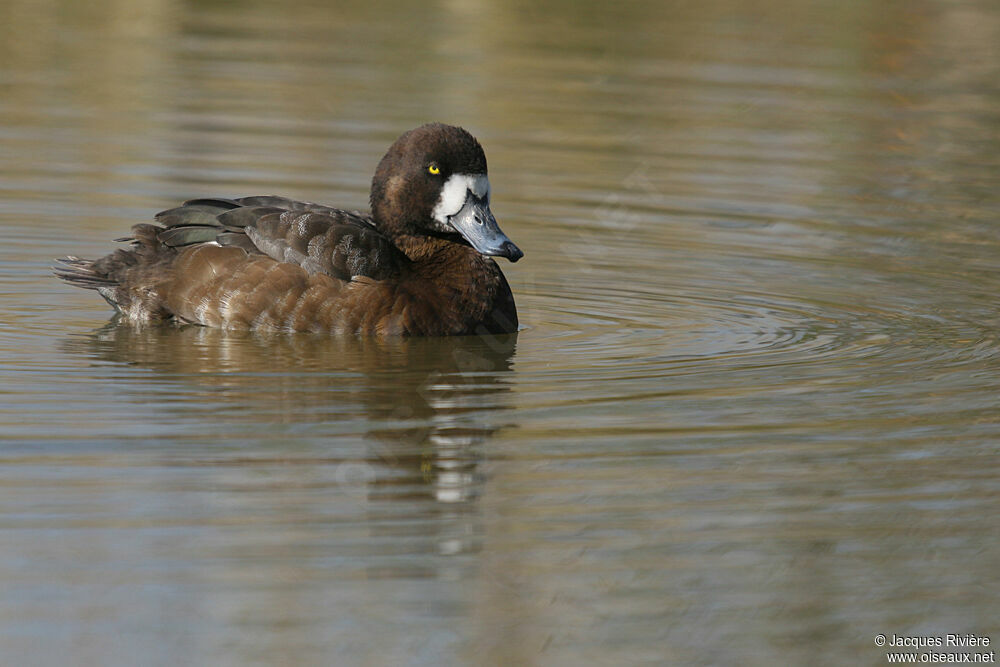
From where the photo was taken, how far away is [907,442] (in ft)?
23.5

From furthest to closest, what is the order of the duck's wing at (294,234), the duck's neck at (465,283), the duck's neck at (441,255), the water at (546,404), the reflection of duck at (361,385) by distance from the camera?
the duck's neck at (441,255), the duck's neck at (465,283), the duck's wing at (294,234), the reflection of duck at (361,385), the water at (546,404)

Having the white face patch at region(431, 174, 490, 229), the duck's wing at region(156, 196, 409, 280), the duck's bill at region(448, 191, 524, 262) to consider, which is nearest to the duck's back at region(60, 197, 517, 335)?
the duck's wing at region(156, 196, 409, 280)

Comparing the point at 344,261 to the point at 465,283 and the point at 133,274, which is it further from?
the point at 133,274

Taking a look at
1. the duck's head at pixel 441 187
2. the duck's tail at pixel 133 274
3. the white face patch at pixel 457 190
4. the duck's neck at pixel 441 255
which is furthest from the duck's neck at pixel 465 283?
the duck's tail at pixel 133 274

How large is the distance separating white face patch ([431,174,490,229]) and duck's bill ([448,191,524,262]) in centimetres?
3

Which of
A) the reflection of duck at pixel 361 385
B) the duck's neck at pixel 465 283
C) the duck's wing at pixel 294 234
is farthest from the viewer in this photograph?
the duck's neck at pixel 465 283

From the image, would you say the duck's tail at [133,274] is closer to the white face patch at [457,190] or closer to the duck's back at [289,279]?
the duck's back at [289,279]

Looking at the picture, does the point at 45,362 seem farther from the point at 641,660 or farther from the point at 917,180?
the point at 917,180

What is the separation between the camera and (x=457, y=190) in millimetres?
9172

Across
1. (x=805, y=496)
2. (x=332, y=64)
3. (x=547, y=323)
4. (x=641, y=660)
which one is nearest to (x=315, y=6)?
(x=332, y=64)

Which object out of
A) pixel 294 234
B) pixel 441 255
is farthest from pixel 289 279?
pixel 441 255

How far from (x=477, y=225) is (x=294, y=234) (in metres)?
0.99

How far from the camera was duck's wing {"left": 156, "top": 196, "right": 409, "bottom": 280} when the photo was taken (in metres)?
→ 8.87

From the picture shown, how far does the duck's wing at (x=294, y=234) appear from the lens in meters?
8.87
